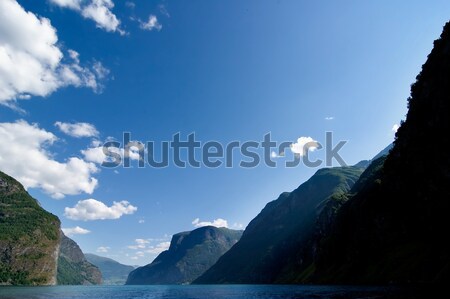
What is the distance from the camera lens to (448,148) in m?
105

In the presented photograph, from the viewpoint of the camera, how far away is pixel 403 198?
159 m

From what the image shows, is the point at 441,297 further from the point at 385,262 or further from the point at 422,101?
the point at 385,262

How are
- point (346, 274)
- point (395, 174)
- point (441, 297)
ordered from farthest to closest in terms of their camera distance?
point (346, 274)
point (395, 174)
point (441, 297)

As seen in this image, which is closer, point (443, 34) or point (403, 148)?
point (443, 34)

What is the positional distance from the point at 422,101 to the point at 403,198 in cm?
5135

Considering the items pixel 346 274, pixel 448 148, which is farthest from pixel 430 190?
pixel 346 274

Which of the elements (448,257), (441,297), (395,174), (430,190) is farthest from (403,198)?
(441,297)

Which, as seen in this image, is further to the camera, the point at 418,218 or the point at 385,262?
the point at 385,262

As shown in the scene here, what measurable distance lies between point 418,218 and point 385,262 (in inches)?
1238

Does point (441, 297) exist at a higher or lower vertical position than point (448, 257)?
lower

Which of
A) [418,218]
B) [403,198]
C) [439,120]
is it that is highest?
[439,120]

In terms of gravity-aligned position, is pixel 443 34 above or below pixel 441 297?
above

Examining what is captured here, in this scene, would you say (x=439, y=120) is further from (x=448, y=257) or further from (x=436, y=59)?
(x=448, y=257)

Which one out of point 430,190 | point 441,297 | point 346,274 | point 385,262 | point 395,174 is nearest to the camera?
point 441,297
